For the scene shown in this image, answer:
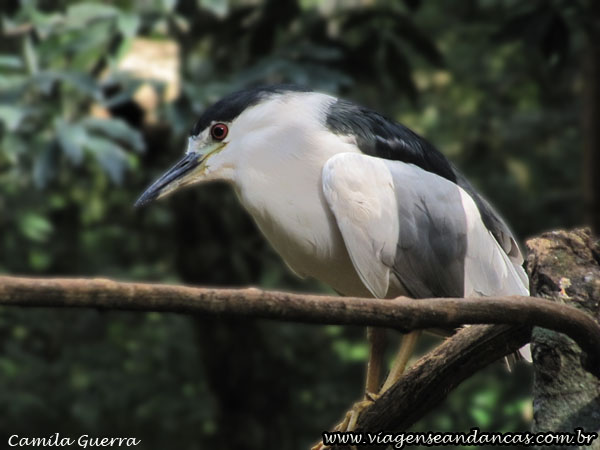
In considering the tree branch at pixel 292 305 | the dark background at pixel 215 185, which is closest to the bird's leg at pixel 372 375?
the tree branch at pixel 292 305

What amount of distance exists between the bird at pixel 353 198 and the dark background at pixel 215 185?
5.28 ft

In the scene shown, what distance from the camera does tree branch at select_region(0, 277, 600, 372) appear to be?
1529 mm

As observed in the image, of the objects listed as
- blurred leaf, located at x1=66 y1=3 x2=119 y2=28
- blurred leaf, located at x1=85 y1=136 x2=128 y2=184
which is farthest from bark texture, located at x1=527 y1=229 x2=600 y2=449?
blurred leaf, located at x1=66 y1=3 x2=119 y2=28

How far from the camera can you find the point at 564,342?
218cm

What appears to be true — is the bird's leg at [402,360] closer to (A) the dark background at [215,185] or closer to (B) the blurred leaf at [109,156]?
(A) the dark background at [215,185]

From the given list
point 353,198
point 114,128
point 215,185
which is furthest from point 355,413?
point 215,185

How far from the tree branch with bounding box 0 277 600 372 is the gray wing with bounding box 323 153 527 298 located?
1.12m

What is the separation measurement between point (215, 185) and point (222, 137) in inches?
127

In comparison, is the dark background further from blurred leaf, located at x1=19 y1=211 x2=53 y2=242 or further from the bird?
the bird

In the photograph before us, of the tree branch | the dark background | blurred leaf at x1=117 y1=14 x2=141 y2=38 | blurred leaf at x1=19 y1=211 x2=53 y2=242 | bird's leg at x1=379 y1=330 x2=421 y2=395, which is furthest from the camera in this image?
blurred leaf at x1=19 y1=211 x2=53 y2=242

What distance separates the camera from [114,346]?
744 cm

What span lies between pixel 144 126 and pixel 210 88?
1.28 m

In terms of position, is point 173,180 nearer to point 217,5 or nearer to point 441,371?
point 441,371

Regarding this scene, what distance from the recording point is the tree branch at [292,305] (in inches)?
60.2
